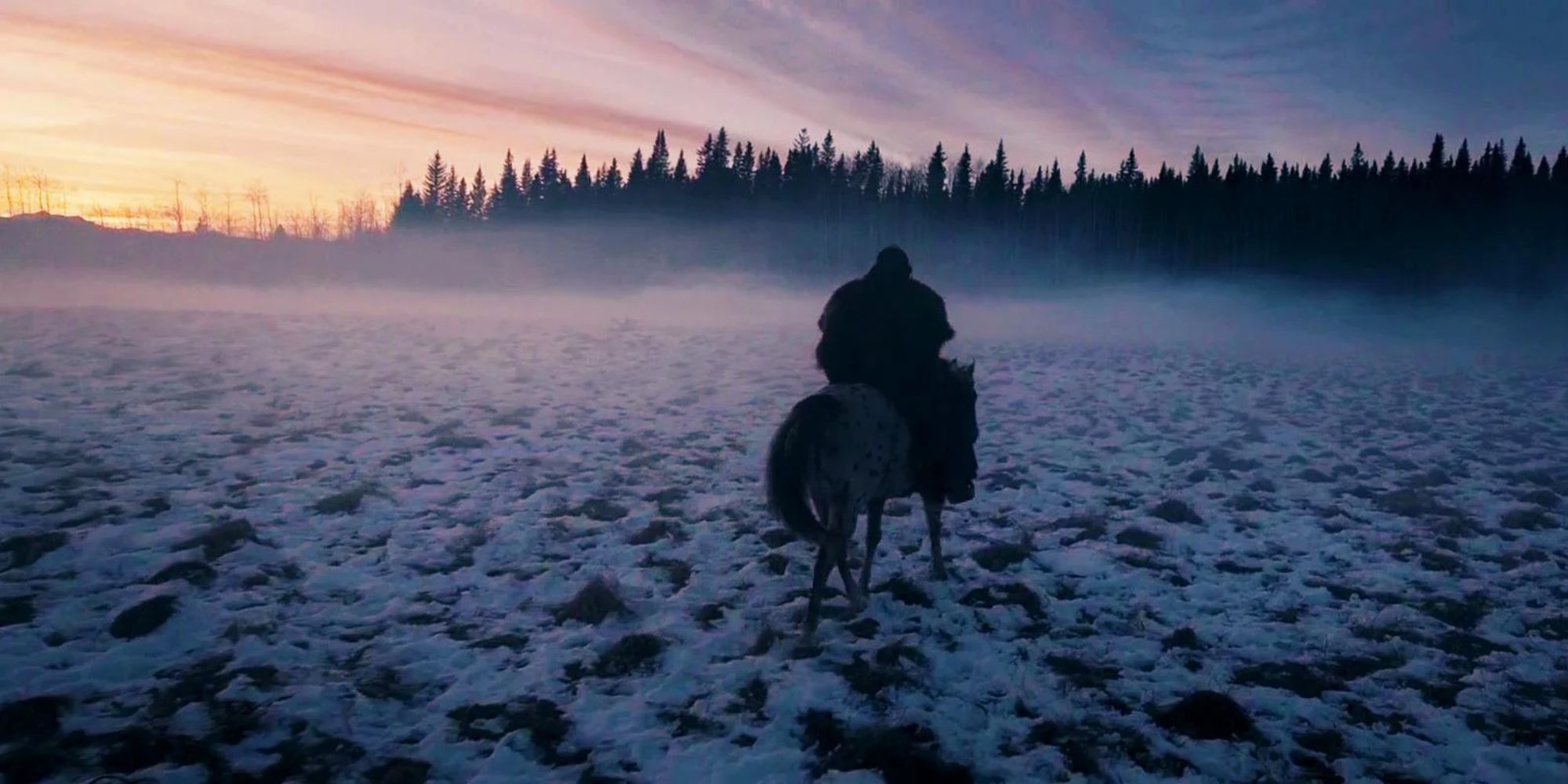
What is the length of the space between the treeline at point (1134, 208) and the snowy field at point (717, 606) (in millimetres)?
51494

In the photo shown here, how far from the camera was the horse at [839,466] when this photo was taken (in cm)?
496

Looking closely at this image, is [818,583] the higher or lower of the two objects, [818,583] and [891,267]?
the lower

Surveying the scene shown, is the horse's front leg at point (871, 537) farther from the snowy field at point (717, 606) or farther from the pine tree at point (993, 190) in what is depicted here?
the pine tree at point (993, 190)

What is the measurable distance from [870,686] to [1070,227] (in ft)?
246

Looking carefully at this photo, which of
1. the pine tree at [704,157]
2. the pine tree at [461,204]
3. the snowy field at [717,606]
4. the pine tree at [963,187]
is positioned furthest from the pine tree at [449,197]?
the snowy field at [717,606]

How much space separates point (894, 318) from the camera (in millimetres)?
5770

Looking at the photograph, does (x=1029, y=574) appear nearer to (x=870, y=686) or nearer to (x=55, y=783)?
(x=870, y=686)

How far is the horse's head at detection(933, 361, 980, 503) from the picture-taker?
5.93 m

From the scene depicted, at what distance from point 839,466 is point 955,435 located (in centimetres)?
138

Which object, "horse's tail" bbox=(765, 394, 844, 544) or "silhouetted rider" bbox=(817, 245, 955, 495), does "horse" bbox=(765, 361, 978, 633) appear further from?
"silhouetted rider" bbox=(817, 245, 955, 495)

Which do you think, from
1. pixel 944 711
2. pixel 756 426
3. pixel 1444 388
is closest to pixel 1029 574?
pixel 944 711

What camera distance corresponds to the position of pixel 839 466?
503 cm

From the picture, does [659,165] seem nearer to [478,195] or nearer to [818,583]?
[478,195]

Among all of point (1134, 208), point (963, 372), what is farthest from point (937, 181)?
point (963, 372)
